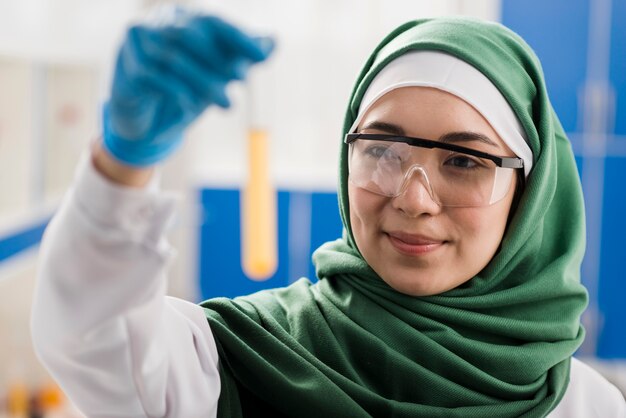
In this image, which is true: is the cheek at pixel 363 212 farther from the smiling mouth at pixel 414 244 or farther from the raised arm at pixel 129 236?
the raised arm at pixel 129 236

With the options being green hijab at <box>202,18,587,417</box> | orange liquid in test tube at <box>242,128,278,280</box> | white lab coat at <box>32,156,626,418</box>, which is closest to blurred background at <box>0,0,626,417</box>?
orange liquid in test tube at <box>242,128,278,280</box>

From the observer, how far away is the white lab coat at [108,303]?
952 millimetres

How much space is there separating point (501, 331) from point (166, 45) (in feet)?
2.71

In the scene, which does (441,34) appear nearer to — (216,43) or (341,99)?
(216,43)

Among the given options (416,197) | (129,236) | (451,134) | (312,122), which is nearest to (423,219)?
(416,197)

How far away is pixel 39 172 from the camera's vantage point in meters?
2.91

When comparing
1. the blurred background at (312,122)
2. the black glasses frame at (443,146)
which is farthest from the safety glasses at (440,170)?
the blurred background at (312,122)

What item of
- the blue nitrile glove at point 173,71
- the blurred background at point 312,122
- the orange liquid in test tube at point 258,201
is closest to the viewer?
the blue nitrile glove at point 173,71

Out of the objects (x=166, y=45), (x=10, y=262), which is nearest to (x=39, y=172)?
(x=10, y=262)

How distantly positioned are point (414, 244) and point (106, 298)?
A: 1.78 feet

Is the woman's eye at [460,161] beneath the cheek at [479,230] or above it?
above

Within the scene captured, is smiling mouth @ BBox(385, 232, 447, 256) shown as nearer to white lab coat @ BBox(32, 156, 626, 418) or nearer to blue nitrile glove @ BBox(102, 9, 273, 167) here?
white lab coat @ BBox(32, 156, 626, 418)

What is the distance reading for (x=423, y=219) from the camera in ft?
4.37

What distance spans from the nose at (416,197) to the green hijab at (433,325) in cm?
17
